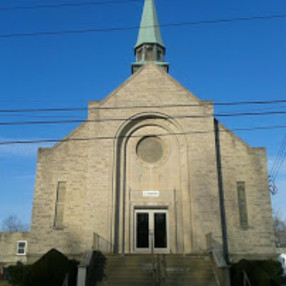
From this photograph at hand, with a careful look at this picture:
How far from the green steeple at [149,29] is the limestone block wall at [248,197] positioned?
1995cm

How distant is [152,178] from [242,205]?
576 centimetres

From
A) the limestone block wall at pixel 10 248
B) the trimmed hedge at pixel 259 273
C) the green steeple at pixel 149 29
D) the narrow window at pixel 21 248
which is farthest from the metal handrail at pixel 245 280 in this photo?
the green steeple at pixel 149 29

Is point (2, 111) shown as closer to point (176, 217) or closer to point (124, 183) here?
point (124, 183)

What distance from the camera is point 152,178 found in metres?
21.8

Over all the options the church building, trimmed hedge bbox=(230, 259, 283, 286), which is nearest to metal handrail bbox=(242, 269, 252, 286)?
trimmed hedge bbox=(230, 259, 283, 286)

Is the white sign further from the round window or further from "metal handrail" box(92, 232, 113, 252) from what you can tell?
"metal handrail" box(92, 232, 113, 252)

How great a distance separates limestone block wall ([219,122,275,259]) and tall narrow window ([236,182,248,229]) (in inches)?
Answer: 7.0

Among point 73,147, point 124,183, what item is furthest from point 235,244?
point 73,147

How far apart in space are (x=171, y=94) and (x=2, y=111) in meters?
11.7

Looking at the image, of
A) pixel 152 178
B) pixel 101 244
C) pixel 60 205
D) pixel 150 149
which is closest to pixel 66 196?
pixel 60 205

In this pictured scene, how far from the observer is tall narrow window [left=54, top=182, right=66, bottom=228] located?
21.3 m

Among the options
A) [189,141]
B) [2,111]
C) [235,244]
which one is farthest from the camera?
[189,141]

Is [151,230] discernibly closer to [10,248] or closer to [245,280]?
[245,280]

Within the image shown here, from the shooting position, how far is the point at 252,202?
70.0 ft
